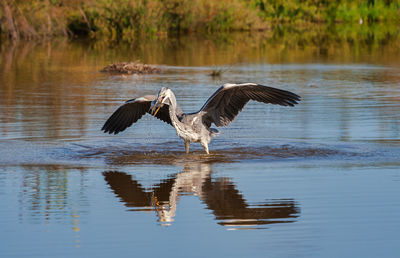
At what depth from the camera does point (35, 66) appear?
2633 cm

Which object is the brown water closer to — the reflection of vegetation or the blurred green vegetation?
the blurred green vegetation

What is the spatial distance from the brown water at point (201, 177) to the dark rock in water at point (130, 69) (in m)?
2.90

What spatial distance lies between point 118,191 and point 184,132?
236 cm

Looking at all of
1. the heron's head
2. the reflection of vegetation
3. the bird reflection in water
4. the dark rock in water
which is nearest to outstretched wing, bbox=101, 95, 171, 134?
the heron's head

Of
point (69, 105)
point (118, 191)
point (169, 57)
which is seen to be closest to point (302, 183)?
point (118, 191)

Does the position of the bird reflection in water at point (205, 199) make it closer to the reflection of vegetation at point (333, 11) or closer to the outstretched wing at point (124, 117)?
the outstretched wing at point (124, 117)

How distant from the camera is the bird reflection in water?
24.2ft

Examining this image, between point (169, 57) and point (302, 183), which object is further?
point (169, 57)

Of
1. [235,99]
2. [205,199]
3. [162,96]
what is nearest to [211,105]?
[235,99]

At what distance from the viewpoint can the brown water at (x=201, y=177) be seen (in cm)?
670

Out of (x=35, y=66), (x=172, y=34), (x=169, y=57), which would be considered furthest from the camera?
(x=172, y=34)

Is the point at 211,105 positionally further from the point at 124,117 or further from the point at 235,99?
the point at 124,117

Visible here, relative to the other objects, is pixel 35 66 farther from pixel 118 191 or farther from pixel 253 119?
pixel 118 191

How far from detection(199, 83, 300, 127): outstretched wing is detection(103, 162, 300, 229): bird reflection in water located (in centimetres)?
132
